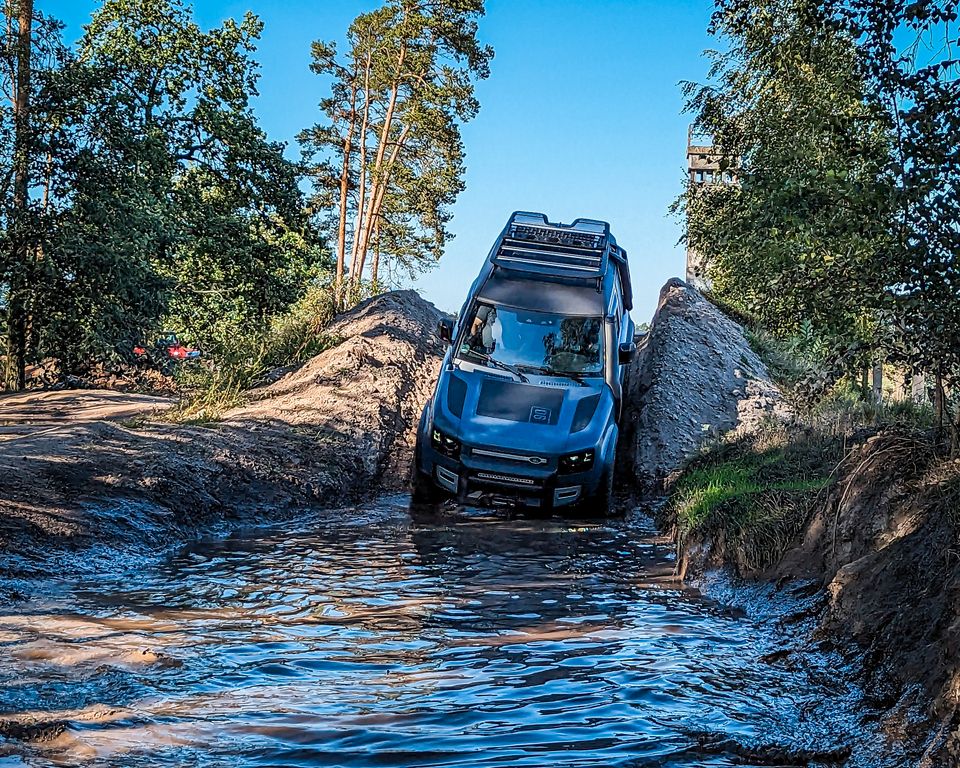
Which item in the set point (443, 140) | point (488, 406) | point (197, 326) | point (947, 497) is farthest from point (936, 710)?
point (443, 140)

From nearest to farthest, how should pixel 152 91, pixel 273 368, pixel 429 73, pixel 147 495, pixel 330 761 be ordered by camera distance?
pixel 330 761 → pixel 147 495 → pixel 273 368 → pixel 152 91 → pixel 429 73

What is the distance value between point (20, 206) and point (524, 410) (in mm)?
12239

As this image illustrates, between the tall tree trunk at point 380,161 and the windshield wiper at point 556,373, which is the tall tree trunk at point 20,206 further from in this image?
the tall tree trunk at point 380,161

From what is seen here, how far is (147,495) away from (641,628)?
229 inches

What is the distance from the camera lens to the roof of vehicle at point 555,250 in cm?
1380

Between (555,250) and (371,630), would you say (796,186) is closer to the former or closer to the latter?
(555,250)

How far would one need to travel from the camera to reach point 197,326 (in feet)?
82.6

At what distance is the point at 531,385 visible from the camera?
12.5m

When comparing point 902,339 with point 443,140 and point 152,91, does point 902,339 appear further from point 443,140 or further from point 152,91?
point 443,140

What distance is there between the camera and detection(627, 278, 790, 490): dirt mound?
591 inches

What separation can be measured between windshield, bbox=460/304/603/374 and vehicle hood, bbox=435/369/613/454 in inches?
13.0

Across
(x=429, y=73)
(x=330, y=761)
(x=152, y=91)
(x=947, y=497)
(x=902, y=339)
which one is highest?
(x=429, y=73)

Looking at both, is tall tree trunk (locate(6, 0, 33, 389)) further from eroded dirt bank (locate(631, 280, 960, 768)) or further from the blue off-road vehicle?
eroded dirt bank (locate(631, 280, 960, 768))

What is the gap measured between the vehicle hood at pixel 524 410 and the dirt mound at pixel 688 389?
2.33m
